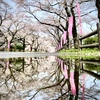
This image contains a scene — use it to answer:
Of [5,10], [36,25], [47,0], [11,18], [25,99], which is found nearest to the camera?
[25,99]

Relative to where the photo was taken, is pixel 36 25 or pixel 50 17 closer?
pixel 50 17

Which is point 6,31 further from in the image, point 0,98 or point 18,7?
point 0,98

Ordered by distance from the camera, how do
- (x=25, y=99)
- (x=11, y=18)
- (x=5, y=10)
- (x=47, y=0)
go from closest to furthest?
(x=25, y=99), (x=47, y=0), (x=5, y=10), (x=11, y=18)

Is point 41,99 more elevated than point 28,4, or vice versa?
point 28,4

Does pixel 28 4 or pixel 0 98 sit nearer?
pixel 0 98

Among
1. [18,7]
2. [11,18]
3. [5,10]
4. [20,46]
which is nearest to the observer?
[18,7]

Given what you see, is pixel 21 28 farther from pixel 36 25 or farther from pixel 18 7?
pixel 18 7

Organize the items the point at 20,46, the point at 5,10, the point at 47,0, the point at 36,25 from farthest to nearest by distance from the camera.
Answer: the point at 20,46 → the point at 36,25 → the point at 5,10 → the point at 47,0

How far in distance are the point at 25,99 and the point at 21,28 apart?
38767 mm

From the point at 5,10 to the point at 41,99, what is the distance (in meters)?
30.8

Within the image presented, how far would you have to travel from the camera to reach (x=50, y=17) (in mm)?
32438

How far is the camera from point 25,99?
1546 mm

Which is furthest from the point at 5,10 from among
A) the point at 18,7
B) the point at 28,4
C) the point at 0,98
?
the point at 0,98

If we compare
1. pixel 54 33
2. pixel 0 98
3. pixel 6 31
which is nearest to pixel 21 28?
pixel 6 31
